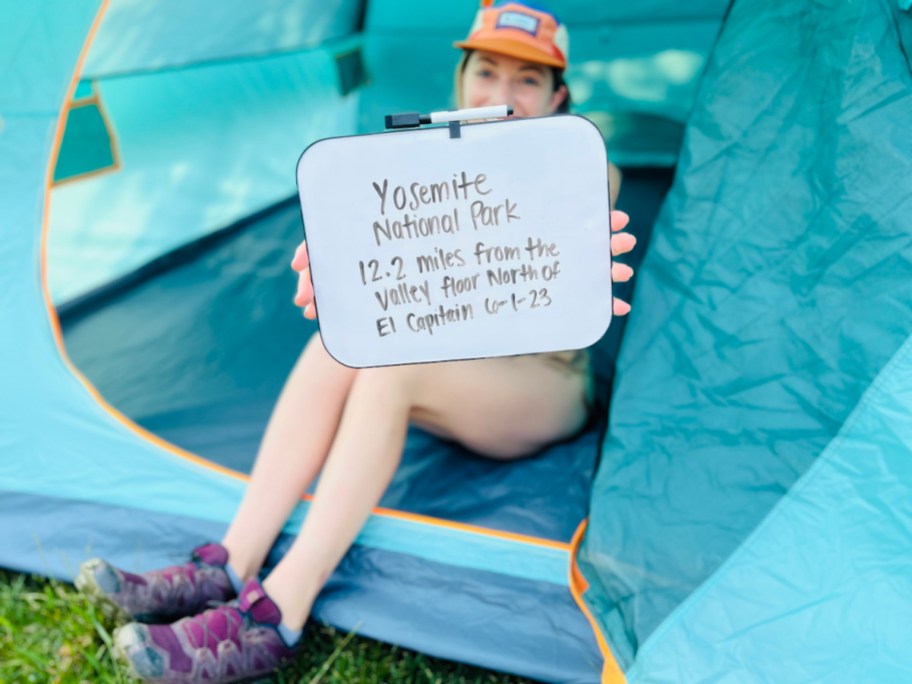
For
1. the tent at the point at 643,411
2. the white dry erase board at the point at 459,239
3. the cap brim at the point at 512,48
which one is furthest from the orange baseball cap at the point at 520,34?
the white dry erase board at the point at 459,239

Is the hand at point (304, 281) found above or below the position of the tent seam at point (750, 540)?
above

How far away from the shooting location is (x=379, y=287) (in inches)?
27.8

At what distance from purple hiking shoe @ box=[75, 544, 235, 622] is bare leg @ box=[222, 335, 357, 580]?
48 mm

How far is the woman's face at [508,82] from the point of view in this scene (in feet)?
3.87

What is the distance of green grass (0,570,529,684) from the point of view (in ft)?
3.12

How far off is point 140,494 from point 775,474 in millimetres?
809

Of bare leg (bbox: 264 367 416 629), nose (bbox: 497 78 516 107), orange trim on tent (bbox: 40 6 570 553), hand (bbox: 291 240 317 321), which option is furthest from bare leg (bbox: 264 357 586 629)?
nose (bbox: 497 78 516 107)

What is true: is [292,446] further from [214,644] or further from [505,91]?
[505,91]

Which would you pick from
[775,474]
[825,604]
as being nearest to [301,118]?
[775,474]

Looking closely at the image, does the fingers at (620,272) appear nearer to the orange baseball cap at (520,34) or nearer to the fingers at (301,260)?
the fingers at (301,260)

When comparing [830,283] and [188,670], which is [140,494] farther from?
[830,283]

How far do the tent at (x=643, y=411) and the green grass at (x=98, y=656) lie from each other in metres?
0.04

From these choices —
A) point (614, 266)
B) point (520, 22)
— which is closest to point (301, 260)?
point (614, 266)

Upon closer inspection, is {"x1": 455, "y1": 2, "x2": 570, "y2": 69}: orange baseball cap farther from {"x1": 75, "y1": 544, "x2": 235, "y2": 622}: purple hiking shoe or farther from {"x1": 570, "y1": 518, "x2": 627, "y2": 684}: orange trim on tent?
{"x1": 75, "y1": 544, "x2": 235, "y2": 622}: purple hiking shoe
